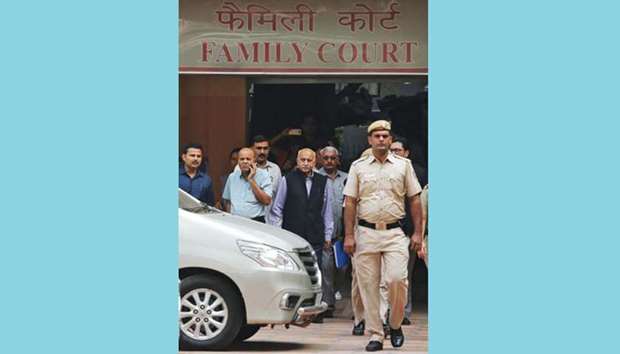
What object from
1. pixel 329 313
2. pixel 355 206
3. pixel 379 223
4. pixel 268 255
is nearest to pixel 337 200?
pixel 329 313

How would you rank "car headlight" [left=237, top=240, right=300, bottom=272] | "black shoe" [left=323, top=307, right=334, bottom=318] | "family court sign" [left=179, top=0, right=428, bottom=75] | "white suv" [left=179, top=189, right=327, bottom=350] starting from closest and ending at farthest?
"white suv" [left=179, top=189, right=327, bottom=350] < "car headlight" [left=237, top=240, right=300, bottom=272] < "family court sign" [left=179, top=0, right=428, bottom=75] < "black shoe" [left=323, top=307, right=334, bottom=318]

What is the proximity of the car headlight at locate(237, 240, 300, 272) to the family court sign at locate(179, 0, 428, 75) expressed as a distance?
2195mm

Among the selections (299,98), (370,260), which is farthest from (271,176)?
(370,260)

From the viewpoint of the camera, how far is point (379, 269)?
12766mm

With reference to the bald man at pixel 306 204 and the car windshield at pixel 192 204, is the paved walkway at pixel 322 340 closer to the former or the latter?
the bald man at pixel 306 204

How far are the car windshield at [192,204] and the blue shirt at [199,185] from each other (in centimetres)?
14

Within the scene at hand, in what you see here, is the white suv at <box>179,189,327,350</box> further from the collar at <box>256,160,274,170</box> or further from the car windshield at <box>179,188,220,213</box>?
the collar at <box>256,160,274,170</box>

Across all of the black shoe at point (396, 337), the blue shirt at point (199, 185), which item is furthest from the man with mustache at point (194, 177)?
the black shoe at point (396, 337)

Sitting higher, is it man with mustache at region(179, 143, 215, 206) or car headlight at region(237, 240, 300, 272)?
man with mustache at region(179, 143, 215, 206)

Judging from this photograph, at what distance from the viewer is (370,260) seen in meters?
12.7

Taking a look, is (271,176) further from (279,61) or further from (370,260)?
(370,260)

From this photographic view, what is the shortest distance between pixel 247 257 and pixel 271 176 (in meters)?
2.02

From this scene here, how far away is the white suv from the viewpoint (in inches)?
486

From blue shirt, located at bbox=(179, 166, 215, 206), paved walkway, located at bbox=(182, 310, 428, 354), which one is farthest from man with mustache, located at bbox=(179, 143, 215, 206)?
paved walkway, located at bbox=(182, 310, 428, 354)
